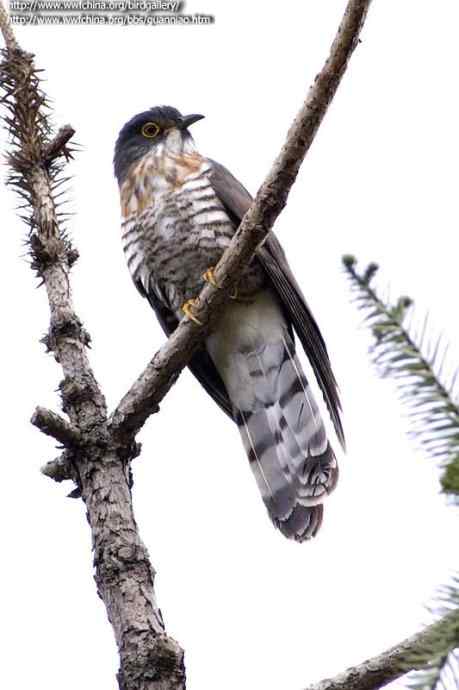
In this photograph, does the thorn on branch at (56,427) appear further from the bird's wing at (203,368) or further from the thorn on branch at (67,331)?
the bird's wing at (203,368)

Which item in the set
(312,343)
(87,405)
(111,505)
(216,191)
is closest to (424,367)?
(111,505)

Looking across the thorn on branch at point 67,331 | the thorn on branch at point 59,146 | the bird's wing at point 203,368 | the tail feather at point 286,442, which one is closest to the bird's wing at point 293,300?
the tail feather at point 286,442

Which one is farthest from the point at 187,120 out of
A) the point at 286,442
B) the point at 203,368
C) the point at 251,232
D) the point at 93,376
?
the point at 93,376

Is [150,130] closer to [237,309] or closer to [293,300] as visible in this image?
[237,309]

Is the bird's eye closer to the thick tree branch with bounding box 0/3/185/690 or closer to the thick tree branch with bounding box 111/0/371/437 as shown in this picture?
the thick tree branch with bounding box 0/3/185/690

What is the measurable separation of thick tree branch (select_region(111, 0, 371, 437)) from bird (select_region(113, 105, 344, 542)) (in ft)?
4.01

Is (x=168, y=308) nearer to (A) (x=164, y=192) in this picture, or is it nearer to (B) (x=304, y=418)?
(A) (x=164, y=192)

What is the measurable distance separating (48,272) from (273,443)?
165 cm

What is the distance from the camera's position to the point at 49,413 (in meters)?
2.57

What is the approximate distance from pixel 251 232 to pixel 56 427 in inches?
31.7

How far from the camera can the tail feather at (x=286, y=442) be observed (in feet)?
12.9

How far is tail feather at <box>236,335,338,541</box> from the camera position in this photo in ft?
12.9

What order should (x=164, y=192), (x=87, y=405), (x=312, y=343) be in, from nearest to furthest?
Result: 1. (x=87, y=405)
2. (x=312, y=343)
3. (x=164, y=192)

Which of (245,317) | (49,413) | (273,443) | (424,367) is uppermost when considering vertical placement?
(245,317)
